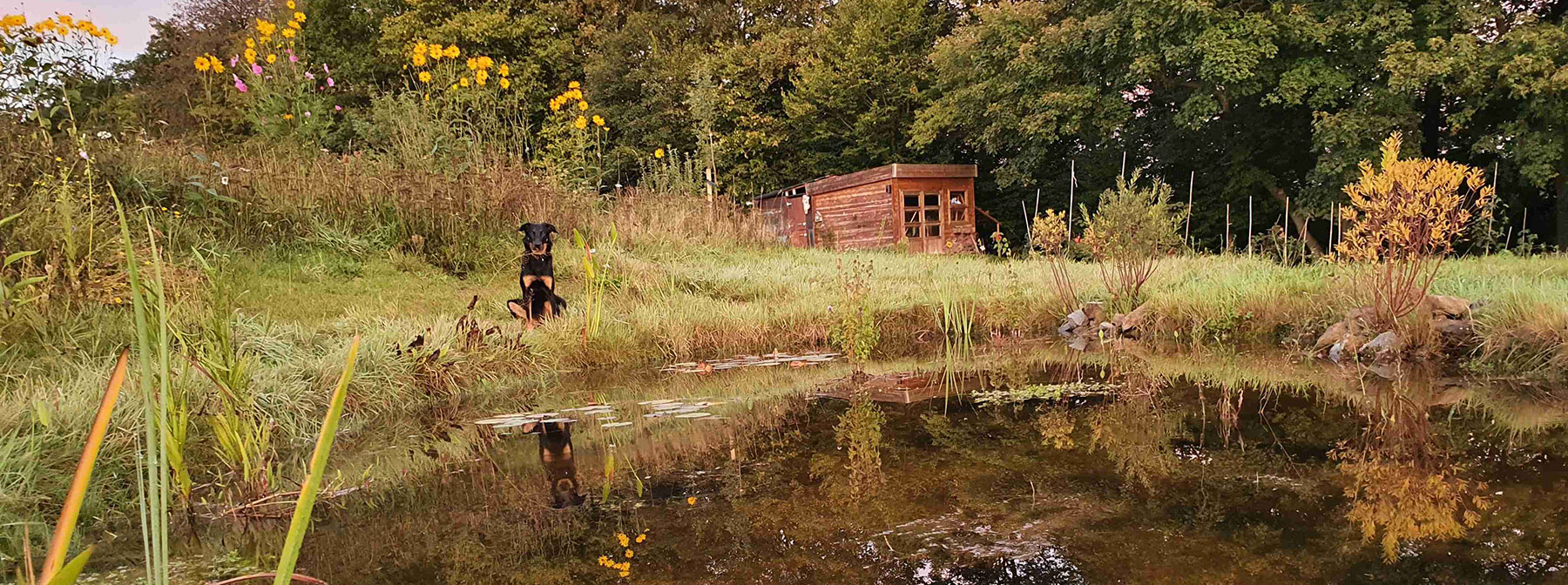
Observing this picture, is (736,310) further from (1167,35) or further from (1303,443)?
(1167,35)

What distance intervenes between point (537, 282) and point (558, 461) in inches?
107

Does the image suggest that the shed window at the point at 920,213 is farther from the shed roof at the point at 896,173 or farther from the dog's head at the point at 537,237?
the dog's head at the point at 537,237

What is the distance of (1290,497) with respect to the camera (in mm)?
2326

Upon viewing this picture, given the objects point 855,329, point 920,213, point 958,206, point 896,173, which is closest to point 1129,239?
point 855,329

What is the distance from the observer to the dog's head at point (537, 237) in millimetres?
5379

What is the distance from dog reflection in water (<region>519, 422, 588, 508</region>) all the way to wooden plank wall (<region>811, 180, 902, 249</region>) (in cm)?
1115

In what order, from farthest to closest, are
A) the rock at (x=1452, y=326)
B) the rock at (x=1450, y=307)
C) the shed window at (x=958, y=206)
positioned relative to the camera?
the shed window at (x=958, y=206)
the rock at (x=1450, y=307)
the rock at (x=1452, y=326)

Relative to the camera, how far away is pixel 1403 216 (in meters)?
4.32

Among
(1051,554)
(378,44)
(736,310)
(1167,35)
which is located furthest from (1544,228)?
(378,44)

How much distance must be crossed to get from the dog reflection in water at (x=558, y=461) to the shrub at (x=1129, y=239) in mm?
4033

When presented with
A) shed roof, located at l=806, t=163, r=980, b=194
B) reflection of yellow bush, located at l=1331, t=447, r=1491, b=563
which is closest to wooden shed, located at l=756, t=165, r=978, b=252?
shed roof, located at l=806, t=163, r=980, b=194

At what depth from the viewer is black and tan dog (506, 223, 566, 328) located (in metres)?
5.45

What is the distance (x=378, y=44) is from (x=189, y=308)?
873 inches

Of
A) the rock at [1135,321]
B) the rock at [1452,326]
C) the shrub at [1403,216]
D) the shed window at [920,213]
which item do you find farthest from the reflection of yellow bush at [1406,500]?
the shed window at [920,213]
